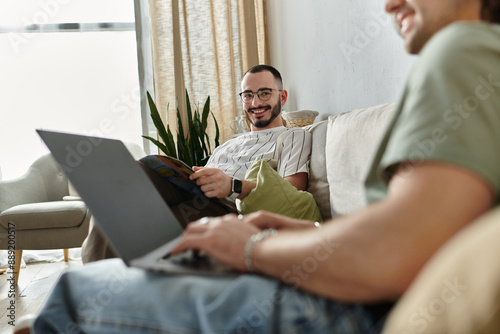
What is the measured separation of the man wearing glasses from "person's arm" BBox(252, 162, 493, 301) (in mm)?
1183

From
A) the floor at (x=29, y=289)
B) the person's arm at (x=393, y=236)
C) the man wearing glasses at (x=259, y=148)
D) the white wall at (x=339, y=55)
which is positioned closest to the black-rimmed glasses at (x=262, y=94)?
the man wearing glasses at (x=259, y=148)

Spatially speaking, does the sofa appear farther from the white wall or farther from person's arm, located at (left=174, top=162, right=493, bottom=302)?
the white wall

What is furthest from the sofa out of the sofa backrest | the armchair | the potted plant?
the potted plant

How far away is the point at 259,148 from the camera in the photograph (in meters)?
2.42

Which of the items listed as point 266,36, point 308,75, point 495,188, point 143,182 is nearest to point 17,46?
point 266,36

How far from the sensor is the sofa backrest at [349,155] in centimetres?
146

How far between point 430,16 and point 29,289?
2876mm

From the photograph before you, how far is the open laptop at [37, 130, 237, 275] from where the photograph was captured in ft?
2.50

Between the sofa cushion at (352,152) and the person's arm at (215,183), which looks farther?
the person's arm at (215,183)

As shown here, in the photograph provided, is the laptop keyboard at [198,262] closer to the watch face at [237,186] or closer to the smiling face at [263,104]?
the watch face at [237,186]

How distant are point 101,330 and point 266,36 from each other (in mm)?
3783

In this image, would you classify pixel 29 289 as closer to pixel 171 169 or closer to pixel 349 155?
pixel 171 169

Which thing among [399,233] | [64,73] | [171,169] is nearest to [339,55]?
[171,169]

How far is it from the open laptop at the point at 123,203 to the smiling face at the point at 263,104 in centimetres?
166
